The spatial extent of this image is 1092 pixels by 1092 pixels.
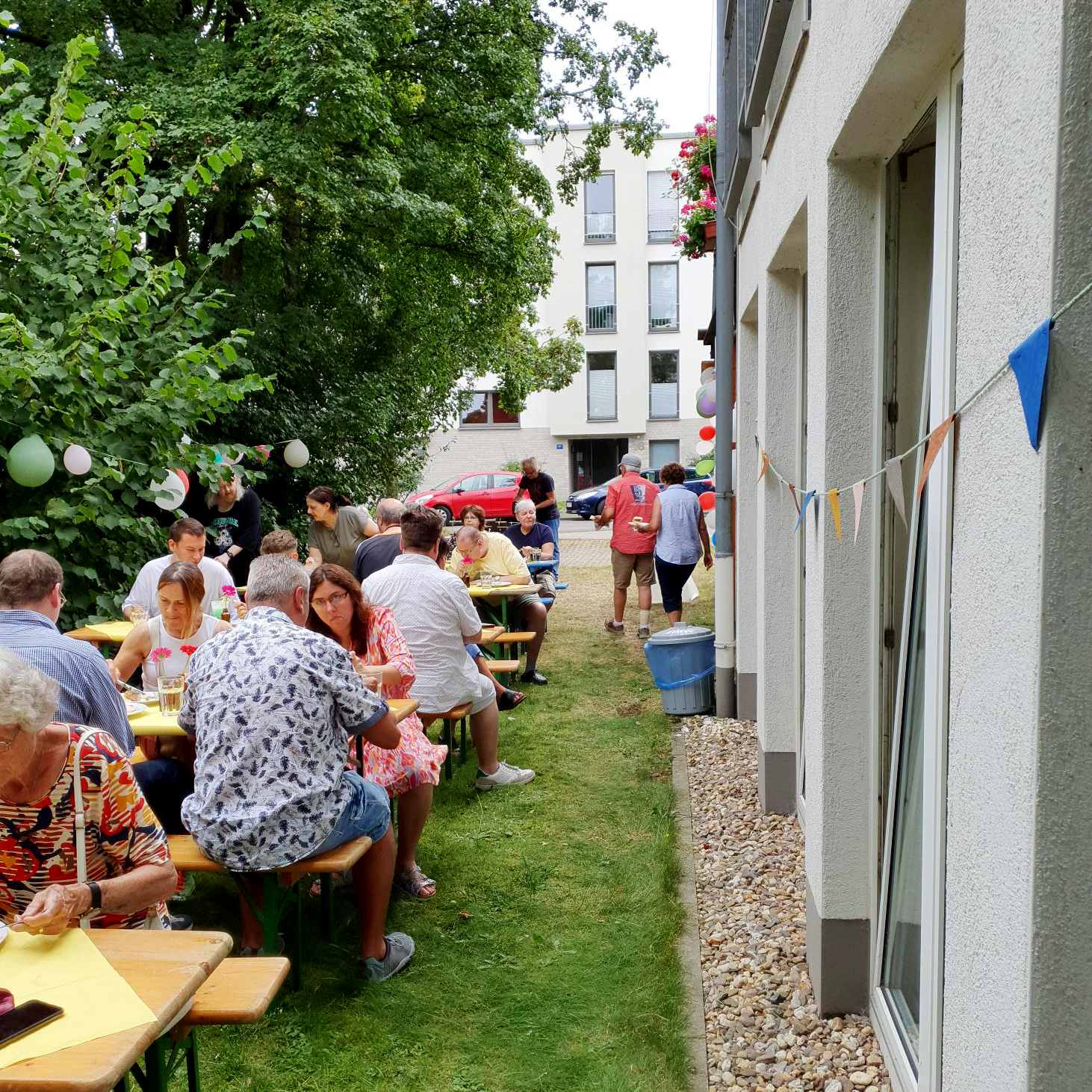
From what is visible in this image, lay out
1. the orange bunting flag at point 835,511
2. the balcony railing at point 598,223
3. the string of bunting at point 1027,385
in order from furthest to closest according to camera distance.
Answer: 1. the balcony railing at point 598,223
2. the orange bunting flag at point 835,511
3. the string of bunting at point 1027,385

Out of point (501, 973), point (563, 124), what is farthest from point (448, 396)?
point (501, 973)

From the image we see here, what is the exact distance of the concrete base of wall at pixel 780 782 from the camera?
18.7ft

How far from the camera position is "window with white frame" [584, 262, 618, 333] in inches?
1519

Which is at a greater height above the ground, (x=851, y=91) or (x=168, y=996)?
(x=851, y=91)

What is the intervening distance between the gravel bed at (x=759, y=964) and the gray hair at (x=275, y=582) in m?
2.10

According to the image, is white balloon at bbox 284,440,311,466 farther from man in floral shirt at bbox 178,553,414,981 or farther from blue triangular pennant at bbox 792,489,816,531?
man in floral shirt at bbox 178,553,414,981

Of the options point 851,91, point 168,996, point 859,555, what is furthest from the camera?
point 859,555

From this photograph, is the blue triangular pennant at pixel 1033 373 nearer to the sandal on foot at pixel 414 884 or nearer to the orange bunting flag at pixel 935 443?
the orange bunting flag at pixel 935 443

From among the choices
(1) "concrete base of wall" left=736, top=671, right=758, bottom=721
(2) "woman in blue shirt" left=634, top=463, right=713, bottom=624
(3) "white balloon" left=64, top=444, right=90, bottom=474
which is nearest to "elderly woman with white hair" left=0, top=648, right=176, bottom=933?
(3) "white balloon" left=64, top=444, right=90, bottom=474

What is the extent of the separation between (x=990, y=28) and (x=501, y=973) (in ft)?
12.1

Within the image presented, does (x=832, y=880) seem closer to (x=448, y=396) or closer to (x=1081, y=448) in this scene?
(x=1081, y=448)

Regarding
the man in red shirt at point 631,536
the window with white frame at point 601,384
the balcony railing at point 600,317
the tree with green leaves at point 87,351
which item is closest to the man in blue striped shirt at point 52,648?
the tree with green leaves at point 87,351

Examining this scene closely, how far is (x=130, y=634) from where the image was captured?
5273mm

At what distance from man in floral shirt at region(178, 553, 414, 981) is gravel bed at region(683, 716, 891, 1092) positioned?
152cm
